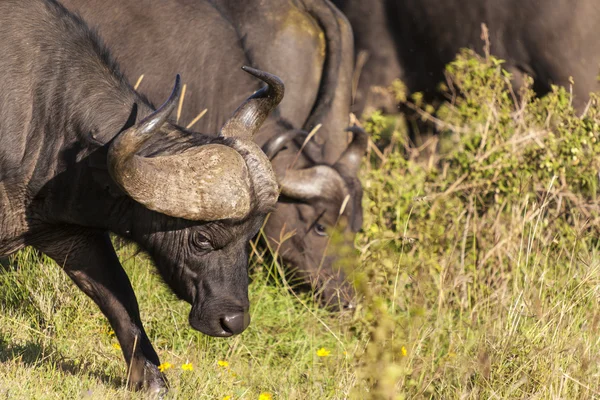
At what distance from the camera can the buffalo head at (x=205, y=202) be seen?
4.51 meters

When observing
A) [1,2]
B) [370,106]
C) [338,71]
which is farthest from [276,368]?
[370,106]

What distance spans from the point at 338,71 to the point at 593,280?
349 cm

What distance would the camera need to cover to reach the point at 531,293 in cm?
580

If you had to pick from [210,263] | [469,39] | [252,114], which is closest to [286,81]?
[469,39]

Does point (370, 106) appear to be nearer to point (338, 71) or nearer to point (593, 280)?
point (338, 71)

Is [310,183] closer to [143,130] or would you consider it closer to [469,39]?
[469,39]

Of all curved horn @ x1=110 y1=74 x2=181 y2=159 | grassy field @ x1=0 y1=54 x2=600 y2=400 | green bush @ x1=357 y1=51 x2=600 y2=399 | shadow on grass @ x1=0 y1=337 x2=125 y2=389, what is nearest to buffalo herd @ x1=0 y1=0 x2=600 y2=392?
curved horn @ x1=110 y1=74 x2=181 y2=159

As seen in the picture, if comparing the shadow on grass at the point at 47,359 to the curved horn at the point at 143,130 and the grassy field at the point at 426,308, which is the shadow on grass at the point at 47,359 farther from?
the curved horn at the point at 143,130

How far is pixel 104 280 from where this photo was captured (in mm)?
5320

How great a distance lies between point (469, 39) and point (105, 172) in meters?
5.63

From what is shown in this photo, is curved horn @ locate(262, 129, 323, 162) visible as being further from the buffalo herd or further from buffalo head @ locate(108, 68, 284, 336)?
buffalo head @ locate(108, 68, 284, 336)

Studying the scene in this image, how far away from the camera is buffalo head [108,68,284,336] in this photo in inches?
178

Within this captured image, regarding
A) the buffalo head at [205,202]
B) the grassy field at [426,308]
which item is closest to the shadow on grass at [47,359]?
the grassy field at [426,308]

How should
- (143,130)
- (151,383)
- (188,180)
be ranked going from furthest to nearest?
(151,383), (188,180), (143,130)
